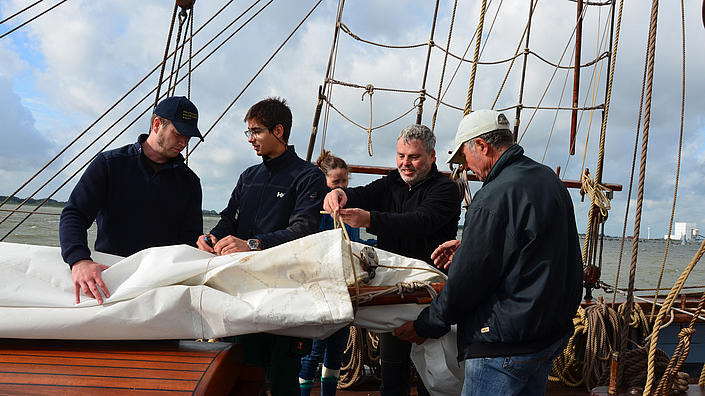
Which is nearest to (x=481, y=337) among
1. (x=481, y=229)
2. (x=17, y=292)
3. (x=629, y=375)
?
(x=481, y=229)

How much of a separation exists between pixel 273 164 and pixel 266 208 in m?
0.20

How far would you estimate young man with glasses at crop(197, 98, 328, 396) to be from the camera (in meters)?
1.92

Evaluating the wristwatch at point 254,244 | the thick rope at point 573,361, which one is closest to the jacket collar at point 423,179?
the wristwatch at point 254,244

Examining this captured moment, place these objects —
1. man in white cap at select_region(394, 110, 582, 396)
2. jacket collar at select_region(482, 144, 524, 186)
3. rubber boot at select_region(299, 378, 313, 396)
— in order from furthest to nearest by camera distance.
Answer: rubber boot at select_region(299, 378, 313, 396) → jacket collar at select_region(482, 144, 524, 186) → man in white cap at select_region(394, 110, 582, 396)

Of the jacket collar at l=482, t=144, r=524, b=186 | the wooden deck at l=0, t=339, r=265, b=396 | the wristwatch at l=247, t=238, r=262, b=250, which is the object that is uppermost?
the jacket collar at l=482, t=144, r=524, b=186

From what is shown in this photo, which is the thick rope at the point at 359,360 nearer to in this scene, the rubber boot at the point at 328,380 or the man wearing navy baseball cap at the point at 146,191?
the rubber boot at the point at 328,380

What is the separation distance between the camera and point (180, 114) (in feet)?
Result: 6.49

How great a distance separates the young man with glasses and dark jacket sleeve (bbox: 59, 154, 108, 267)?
40 centimetres

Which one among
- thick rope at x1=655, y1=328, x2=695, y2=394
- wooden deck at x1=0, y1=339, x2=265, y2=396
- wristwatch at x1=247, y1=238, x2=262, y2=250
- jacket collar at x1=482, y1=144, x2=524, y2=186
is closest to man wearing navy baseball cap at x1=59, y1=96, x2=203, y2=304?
wristwatch at x1=247, y1=238, x2=262, y2=250

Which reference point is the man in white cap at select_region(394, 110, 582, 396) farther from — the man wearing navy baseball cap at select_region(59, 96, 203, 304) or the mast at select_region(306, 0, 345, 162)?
the mast at select_region(306, 0, 345, 162)

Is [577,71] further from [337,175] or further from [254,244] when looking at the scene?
[254,244]

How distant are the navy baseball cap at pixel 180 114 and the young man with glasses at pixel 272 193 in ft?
0.78

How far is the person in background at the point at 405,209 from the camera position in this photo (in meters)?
1.92

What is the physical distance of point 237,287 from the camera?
4.92 ft
